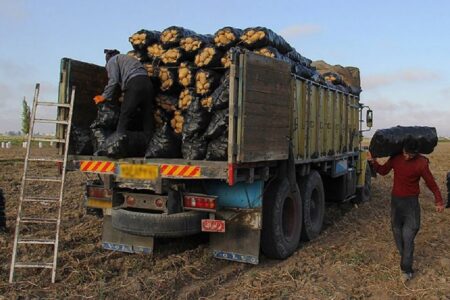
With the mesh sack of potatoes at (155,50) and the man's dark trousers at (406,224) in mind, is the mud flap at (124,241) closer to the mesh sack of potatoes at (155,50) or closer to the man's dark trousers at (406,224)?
the mesh sack of potatoes at (155,50)

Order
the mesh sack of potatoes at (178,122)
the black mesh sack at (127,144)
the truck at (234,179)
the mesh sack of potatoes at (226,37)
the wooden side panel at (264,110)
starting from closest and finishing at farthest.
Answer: the wooden side panel at (264,110) → the truck at (234,179) → the black mesh sack at (127,144) → the mesh sack of potatoes at (226,37) → the mesh sack of potatoes at (178,122)

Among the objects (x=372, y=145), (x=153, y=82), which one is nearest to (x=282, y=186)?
(x=372, y=145)

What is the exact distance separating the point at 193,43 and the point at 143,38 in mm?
816

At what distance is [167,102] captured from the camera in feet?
20.9

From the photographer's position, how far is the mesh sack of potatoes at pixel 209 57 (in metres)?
5.99

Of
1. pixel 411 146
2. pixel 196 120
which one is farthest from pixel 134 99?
pixel 411 146

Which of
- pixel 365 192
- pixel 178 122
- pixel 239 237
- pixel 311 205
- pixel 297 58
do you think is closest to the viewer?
pixel 239 237

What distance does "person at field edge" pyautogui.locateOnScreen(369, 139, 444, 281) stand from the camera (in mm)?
5520

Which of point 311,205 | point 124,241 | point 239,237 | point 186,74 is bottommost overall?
point 124,241

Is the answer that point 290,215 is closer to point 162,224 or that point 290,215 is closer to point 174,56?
point 162,224

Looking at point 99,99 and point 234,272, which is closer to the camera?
point 234,272

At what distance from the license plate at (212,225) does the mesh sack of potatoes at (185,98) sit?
5.14ft

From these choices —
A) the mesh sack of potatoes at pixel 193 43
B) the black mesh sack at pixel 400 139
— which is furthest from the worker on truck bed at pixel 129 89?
the black mesh sack at pixel 400 139

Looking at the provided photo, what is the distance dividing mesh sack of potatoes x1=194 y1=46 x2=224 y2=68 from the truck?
2.48ft
